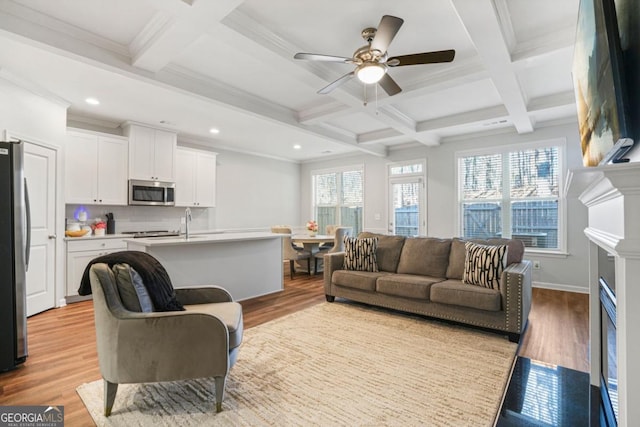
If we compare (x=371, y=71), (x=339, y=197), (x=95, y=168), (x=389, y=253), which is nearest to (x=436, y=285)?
(x=389, y=253)

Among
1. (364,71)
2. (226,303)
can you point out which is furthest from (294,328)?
(364,71)

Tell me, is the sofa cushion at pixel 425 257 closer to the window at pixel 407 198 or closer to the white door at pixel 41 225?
the window at pixel 407 198

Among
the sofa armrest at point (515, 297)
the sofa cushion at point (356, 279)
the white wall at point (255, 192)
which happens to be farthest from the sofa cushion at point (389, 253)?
the white wall at point (255, 192)

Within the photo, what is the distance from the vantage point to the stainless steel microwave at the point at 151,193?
16.7 feet

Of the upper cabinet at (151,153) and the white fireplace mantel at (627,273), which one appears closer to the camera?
→ the white fireplace mantel at (627,273)

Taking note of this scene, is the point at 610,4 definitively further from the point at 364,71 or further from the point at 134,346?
the point at 134,346

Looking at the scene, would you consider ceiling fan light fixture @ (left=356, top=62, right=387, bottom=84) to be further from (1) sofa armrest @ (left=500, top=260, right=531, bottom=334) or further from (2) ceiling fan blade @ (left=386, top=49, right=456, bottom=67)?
(1) sofa armrest @ (left=500, top=260, right=531, bottom=334)

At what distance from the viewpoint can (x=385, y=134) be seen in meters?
5.98

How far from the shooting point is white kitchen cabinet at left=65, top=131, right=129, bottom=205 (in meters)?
4.53

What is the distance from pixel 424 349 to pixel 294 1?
3.01 m

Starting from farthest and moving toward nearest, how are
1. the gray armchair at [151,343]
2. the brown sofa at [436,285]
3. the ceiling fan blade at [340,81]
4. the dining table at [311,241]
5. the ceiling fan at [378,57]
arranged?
1. the dining table at [311,241]
2. the brown sofa at [436,285]
3. the ceiling fan blade at [340,81]
4. the ceiling fan at [378,57]
5. the gray armchair at [151,343]

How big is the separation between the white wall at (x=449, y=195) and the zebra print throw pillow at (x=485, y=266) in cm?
104

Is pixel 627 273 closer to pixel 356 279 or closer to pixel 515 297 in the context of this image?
pixel 515 297

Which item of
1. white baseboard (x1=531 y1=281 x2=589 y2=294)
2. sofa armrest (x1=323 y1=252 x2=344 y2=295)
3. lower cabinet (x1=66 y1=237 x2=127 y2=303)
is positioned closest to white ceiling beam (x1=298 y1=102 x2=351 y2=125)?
sofa armrest (x1=323 y1=252 x2=344 y2=295)
